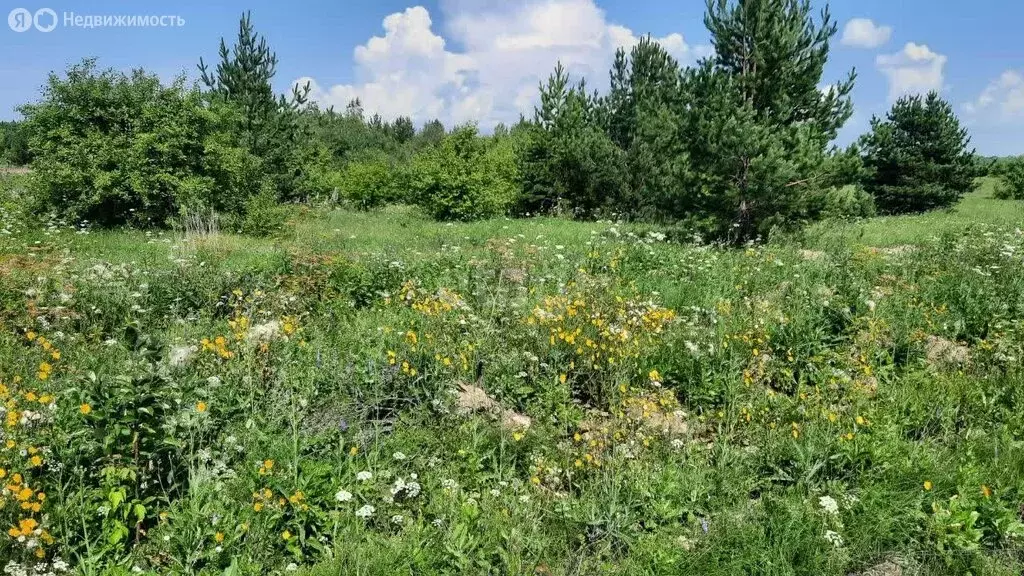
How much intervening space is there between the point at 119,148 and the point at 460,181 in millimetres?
10310

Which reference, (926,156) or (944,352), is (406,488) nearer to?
(944,352)

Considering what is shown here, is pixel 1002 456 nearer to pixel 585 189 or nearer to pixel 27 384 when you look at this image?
pixel 27 384

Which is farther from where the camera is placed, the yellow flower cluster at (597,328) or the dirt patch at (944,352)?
the dirt patch at (944,352)

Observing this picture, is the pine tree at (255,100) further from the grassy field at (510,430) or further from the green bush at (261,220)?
the grassy field at (510,430)

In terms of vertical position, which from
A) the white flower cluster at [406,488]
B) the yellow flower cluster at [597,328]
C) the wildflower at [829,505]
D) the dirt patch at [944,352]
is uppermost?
the yellow flower cluster at [597,328]

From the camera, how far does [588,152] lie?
22.5 metres

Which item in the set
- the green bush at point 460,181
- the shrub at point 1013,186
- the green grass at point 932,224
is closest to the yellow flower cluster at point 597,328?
the green grass at point 932,224

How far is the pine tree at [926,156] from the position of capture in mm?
23562

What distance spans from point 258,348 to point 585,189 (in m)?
20.2

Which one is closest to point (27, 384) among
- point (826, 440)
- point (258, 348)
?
point (258, 348)

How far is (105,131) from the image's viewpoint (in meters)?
16.4

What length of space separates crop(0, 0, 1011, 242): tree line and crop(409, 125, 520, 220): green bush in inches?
2.5

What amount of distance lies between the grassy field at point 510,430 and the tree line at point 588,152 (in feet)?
20.8

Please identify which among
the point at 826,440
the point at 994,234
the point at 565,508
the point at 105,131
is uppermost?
the point at 105,131
